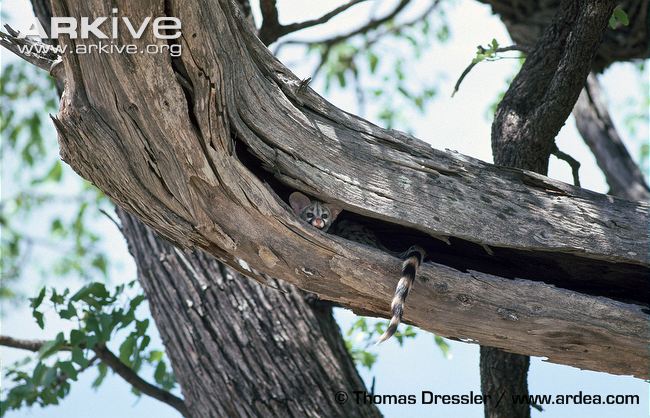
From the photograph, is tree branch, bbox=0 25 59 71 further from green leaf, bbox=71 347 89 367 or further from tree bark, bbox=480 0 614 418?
tree bark, bbox=480 0 614 418

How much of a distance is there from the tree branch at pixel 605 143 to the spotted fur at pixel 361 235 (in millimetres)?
3548

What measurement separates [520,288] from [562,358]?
0.44 m

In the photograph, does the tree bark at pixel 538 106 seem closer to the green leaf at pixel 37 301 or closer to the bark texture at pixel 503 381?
the bark texture at pixel 503 381

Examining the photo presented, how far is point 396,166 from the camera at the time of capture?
3.66m

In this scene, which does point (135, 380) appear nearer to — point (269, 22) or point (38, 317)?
point (38, 317)

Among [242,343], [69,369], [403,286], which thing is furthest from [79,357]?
[403,286]

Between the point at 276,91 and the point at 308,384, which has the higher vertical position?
the point at 276,91

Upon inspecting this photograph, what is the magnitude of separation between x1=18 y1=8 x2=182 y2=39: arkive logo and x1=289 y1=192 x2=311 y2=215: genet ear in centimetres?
101

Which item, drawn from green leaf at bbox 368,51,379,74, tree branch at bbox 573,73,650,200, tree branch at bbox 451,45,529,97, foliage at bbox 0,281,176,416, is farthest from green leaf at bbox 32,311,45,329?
green leaf at bbox 368,51,379,74

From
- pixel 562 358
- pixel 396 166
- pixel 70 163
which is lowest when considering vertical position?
pixel 562 358

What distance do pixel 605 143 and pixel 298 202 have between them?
4.27 metres

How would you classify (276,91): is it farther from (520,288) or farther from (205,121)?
(520,288)

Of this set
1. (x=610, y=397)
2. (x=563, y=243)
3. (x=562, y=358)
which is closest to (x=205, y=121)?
(x=563, y=243)

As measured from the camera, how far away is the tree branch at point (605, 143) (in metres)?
6.61
